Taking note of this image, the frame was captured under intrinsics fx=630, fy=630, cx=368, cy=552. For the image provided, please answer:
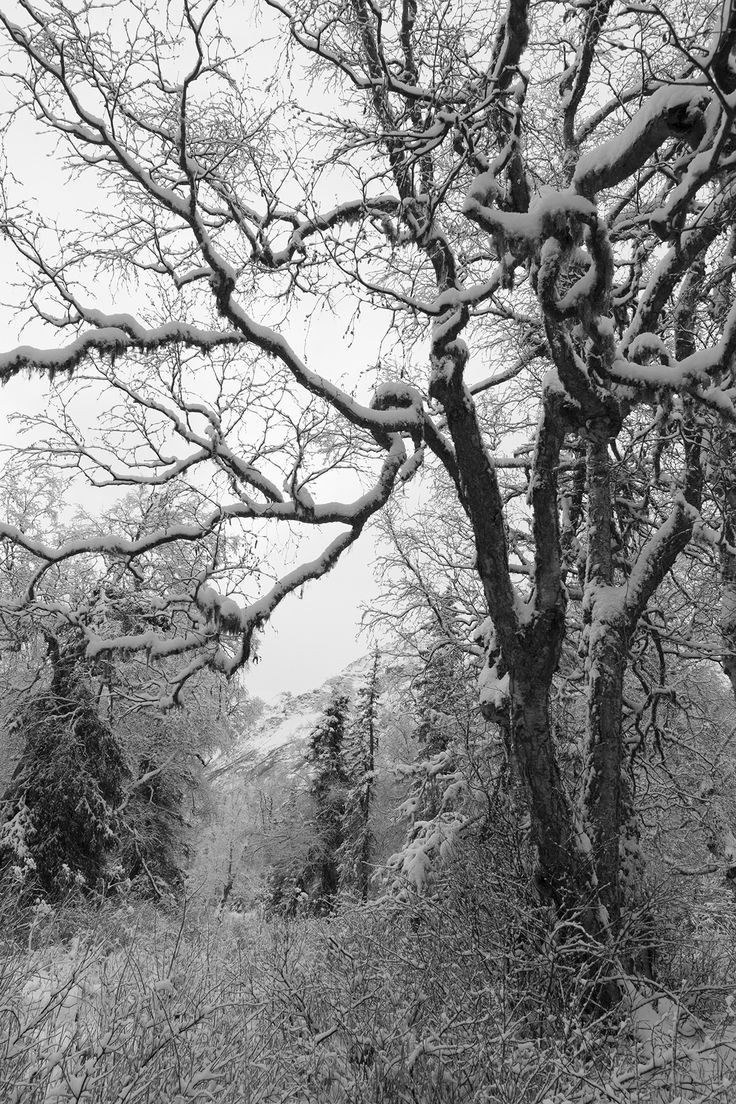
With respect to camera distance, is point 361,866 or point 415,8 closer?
point 415,8

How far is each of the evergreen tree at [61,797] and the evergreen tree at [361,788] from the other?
10.1 metres

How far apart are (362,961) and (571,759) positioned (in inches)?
135

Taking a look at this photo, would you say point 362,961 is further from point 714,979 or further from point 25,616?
point 25,616

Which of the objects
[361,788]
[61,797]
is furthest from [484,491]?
[361,788]

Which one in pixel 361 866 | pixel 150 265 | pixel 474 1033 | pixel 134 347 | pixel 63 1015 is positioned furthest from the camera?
pixel 361 866

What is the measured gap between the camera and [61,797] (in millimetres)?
10891

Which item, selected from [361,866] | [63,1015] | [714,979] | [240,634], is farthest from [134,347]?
[361,866]

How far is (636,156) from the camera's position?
13.0 feet

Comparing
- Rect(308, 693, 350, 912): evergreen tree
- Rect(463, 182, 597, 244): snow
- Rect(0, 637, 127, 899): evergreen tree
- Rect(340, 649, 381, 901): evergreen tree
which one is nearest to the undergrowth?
Rect(463, 182, 597, 244): snow

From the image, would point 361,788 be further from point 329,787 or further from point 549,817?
point 549,817

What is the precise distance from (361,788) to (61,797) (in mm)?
12611

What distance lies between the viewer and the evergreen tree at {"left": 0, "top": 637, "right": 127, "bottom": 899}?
10.7m

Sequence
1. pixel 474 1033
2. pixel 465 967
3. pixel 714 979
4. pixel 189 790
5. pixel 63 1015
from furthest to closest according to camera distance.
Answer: pixel 189 790, pixel 714 979, pixel 465 967, pixel 63 1015, pixel 474 1033

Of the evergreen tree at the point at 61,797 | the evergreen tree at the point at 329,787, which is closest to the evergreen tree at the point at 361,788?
the evergreen tree at the point at 329,787
